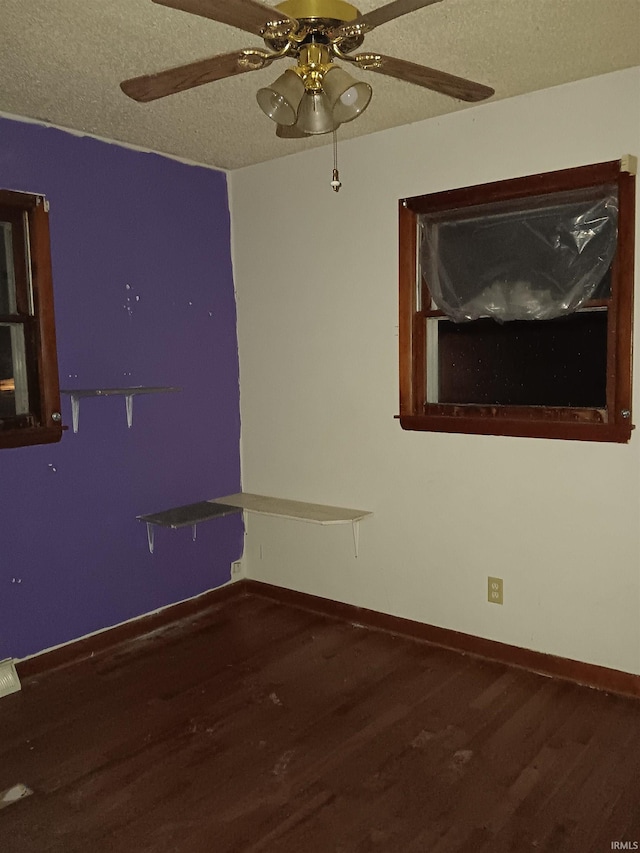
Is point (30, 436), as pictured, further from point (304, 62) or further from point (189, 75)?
point (304, 62)

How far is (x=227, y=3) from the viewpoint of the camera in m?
1.43

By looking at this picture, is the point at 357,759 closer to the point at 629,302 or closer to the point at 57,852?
the point at 57,852

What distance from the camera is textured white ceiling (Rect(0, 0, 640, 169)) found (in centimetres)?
210

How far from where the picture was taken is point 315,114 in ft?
5.90

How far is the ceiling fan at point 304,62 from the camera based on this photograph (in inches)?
59.7

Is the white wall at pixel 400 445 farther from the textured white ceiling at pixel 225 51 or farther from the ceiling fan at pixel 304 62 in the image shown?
the ceiling fan at pixel 304 62

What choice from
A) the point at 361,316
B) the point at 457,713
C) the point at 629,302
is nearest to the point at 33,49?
the point at 361,316

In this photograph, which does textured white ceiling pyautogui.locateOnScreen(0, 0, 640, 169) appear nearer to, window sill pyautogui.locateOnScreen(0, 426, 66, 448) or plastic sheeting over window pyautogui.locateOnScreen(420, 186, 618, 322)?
plastic sheeting over window pyautogui.locateOnScreen(420, 186, 618, 322)

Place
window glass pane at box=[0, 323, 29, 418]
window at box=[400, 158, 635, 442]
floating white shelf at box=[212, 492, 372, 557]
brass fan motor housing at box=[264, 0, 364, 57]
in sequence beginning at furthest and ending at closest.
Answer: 1. floating white shelf at box=[212, 492, 372, 557]
2. window glass pane at box=[0, 323, 29, 418]
3. window at box=[400, 158, 635, 442]
4. brass fan motor housing at box=[264, 0, 364, 57]

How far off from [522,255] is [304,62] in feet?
5.16

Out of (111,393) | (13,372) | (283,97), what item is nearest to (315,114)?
(283,97)

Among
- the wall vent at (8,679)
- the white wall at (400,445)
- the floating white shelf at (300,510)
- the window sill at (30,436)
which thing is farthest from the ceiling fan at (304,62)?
the wall vent at (8,679)

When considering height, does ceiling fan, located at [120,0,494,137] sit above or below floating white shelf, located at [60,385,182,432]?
above

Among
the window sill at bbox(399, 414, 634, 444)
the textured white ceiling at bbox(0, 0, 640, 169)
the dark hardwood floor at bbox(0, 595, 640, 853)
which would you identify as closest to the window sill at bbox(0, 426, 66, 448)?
the dark hardwood floor at bbox(0, 595, 640, 853)
